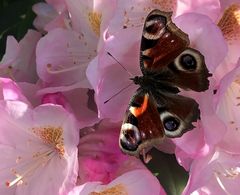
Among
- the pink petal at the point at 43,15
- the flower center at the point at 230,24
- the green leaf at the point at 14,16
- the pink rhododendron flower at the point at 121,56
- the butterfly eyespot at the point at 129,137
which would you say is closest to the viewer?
the butterfly eyespot at the point at 129,137

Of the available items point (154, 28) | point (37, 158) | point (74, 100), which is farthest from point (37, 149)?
point (154, 28)

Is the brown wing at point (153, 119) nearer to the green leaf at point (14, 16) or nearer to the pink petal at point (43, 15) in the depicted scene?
the pink petal at point (43, 15)

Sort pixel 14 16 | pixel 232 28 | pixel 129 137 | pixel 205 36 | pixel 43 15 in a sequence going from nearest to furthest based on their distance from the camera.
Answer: pixel 129 137 → pixel 205 36 → pixel 232 28 → pixel 43 15 → pixel 14 16

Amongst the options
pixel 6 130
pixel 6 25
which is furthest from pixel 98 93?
pixel 6 25

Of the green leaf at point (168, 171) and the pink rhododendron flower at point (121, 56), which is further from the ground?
the pink rhododendron flower at point (121, 56)

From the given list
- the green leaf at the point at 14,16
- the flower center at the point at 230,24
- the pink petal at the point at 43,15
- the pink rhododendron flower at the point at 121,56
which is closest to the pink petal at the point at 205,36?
the pink rhododendron flower at the point at 121,56

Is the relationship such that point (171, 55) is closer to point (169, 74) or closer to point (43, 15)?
point (169, 74)
